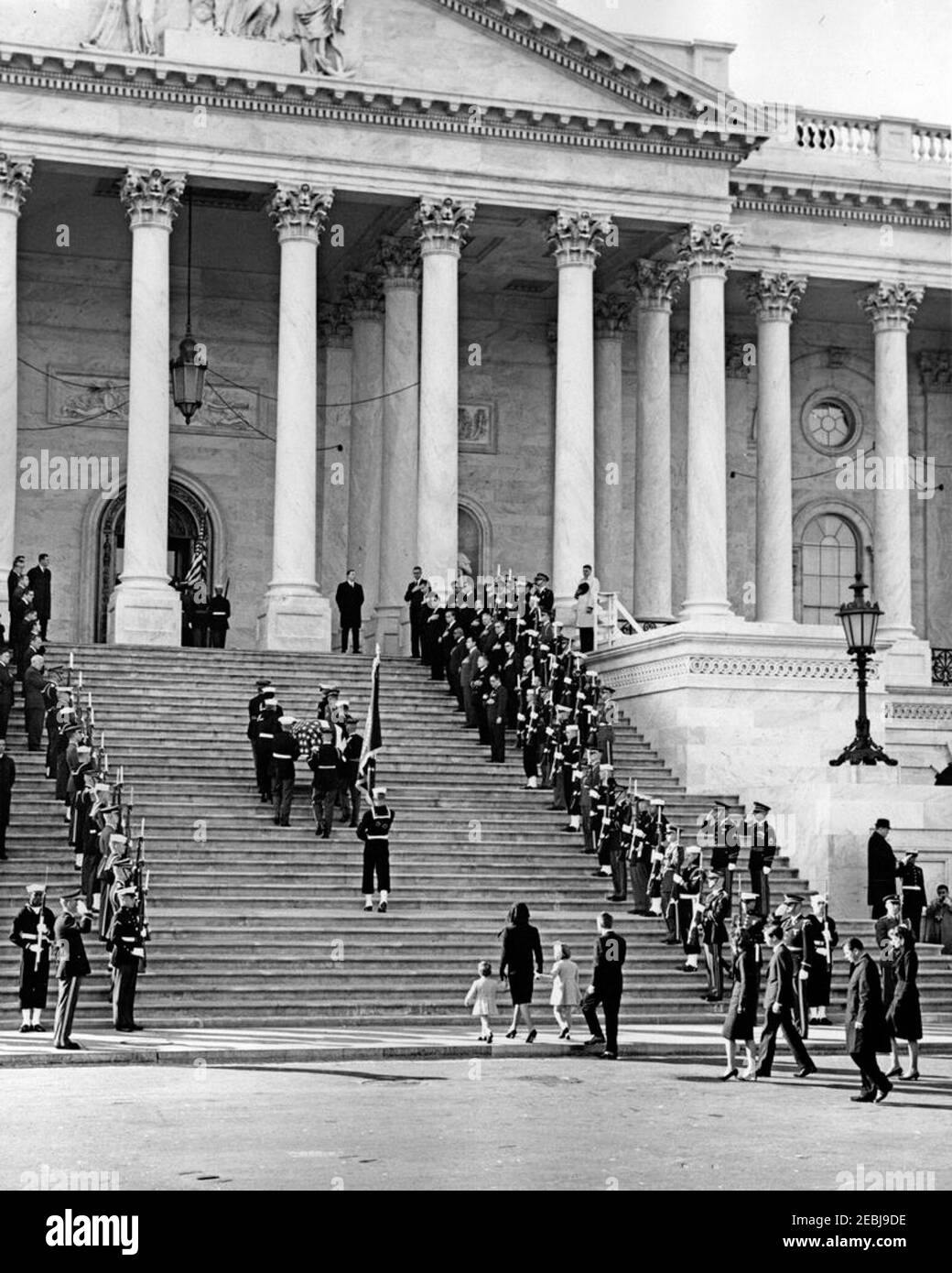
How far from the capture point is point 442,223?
43.0 m

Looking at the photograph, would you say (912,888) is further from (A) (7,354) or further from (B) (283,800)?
(A) (7,354)

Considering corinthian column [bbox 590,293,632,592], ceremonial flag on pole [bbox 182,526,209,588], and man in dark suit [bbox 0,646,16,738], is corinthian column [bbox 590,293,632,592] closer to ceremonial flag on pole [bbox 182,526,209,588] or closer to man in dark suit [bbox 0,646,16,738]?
ceremonial flag on pole [bbox 182,526,209,588]

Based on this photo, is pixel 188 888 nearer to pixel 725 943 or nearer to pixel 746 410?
pixel 725 943

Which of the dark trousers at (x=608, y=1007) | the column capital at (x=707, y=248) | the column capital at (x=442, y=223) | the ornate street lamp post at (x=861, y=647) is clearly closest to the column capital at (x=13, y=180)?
the column capital at (x=442, y=223)

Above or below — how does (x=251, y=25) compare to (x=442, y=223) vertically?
above

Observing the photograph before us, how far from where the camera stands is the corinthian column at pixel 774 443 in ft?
155

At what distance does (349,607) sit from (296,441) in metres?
3.33

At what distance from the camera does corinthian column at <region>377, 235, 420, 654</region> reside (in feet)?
149

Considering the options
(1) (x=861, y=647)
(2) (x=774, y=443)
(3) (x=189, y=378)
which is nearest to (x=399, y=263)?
(3) (x=189, y=378)

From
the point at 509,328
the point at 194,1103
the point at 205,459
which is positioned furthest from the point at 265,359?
the point at 194,1103

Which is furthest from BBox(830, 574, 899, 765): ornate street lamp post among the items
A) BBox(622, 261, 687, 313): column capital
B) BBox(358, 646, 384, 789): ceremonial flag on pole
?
BBox(622, 261, 687, 313): column capital

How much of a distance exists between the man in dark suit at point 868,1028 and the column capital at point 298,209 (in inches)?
1012

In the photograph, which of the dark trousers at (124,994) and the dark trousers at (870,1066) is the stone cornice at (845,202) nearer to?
the dark trousers at (124,994)
